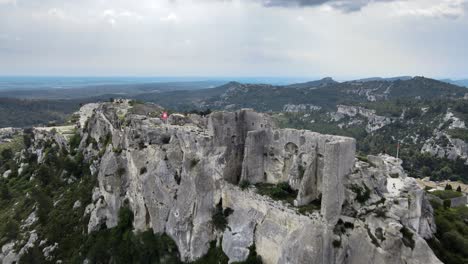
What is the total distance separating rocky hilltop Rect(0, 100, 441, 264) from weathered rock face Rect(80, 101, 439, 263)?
0.32 feet

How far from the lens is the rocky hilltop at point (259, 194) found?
1176 inches

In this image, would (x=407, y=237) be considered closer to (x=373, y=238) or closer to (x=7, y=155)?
(x=373, y=238)

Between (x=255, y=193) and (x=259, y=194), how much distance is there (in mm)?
532

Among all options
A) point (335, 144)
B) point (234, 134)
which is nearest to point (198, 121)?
point (234, 134)

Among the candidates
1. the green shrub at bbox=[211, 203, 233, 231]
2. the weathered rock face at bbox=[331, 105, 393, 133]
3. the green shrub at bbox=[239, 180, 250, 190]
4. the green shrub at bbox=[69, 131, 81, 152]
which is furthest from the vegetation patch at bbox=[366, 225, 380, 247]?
the weathered rock face at bbox=[331, 105, 393, 133]

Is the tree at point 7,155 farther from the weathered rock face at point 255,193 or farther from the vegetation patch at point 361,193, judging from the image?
the vegetation patch at point 361,193

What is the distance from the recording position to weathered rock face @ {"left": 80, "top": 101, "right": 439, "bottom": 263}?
29.9m

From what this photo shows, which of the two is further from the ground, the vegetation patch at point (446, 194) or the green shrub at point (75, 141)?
the green shrub at point (75, 141)

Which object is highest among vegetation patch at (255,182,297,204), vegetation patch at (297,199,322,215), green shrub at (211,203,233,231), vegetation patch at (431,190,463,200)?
vegetation patch at (255,182,297,204)

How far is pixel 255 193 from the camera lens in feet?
118

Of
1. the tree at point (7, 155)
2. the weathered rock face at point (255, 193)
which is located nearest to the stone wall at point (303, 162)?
the weathered rock face at point (255, 193)

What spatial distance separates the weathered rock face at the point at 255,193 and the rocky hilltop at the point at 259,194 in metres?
0.10

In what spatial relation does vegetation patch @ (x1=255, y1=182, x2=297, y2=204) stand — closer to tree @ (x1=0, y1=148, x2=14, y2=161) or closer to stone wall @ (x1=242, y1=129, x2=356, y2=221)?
stone wall @ (x1=242, y1=129, x2=356, y2=221)

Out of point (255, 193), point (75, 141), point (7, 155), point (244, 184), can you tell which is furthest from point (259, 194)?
point (7, 155)
